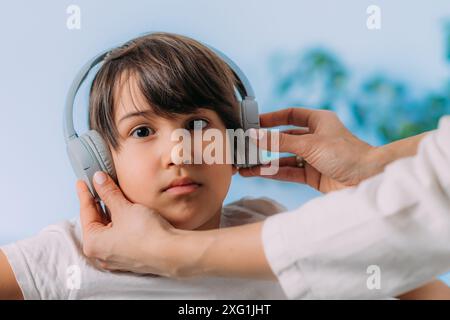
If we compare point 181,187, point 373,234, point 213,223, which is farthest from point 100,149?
point 373,234

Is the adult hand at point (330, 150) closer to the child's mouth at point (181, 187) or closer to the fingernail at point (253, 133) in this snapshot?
the fingernail at point (253, 133)

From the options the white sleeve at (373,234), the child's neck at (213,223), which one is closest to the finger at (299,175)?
the child's neck at (213,223)

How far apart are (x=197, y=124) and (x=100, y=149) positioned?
18 centimetres

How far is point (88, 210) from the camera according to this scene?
1.03 meters

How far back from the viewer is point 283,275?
78 cm

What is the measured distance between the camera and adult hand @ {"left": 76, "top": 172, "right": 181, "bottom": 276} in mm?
894

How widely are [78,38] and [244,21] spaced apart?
354mm

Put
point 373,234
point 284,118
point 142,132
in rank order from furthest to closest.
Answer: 1. point 284,118
2. point 142,132
3. point 373,234

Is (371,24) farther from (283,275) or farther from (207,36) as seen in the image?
(283,275)

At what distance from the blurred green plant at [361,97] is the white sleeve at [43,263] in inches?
25.0

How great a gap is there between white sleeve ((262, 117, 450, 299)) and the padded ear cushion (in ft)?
1.20

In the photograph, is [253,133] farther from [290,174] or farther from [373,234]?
[373,234]

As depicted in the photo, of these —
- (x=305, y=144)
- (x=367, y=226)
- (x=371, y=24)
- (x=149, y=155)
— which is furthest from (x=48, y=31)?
(x=367, y=226)

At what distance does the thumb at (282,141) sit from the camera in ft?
3.62
